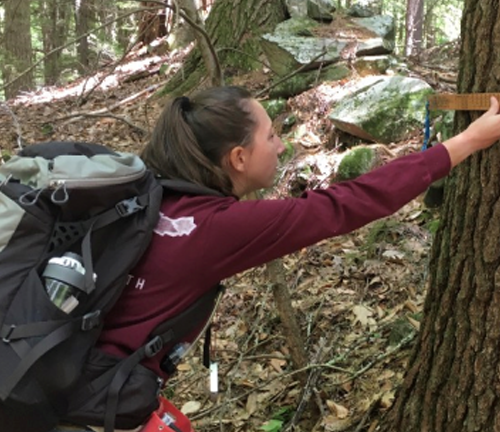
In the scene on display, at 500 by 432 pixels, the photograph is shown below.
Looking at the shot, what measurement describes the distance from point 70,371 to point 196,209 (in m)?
0.61

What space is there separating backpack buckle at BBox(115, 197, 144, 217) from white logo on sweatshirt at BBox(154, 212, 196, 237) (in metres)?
0.09

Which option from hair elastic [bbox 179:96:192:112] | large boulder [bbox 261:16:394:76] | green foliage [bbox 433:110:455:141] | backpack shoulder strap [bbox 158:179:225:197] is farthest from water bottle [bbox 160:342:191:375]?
large boulder [bbox 261:16:394:76]

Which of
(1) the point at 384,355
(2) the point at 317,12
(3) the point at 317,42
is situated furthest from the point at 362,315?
(2) the point at 317,12

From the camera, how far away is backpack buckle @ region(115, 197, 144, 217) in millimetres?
1875

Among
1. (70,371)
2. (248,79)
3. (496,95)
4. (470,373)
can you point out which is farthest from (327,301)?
(248,79)

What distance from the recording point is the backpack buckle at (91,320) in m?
1.82

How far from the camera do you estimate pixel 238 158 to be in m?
2.15

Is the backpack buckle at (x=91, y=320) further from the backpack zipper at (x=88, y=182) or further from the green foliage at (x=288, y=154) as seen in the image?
the green foliage at (x=288, y=154)

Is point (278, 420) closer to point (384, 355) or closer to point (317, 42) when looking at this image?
point (384, 355)

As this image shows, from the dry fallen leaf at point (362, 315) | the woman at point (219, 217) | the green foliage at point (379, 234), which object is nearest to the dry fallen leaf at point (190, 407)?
the dry fallen leaf at point (362, 315)

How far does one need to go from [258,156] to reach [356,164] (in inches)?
139

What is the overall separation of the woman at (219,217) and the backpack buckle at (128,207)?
10cm

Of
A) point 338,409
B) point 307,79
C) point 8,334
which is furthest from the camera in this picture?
point 307,79

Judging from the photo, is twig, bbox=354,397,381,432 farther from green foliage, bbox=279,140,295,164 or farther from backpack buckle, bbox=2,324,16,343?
green foliage, bbox=279,140,295,164
